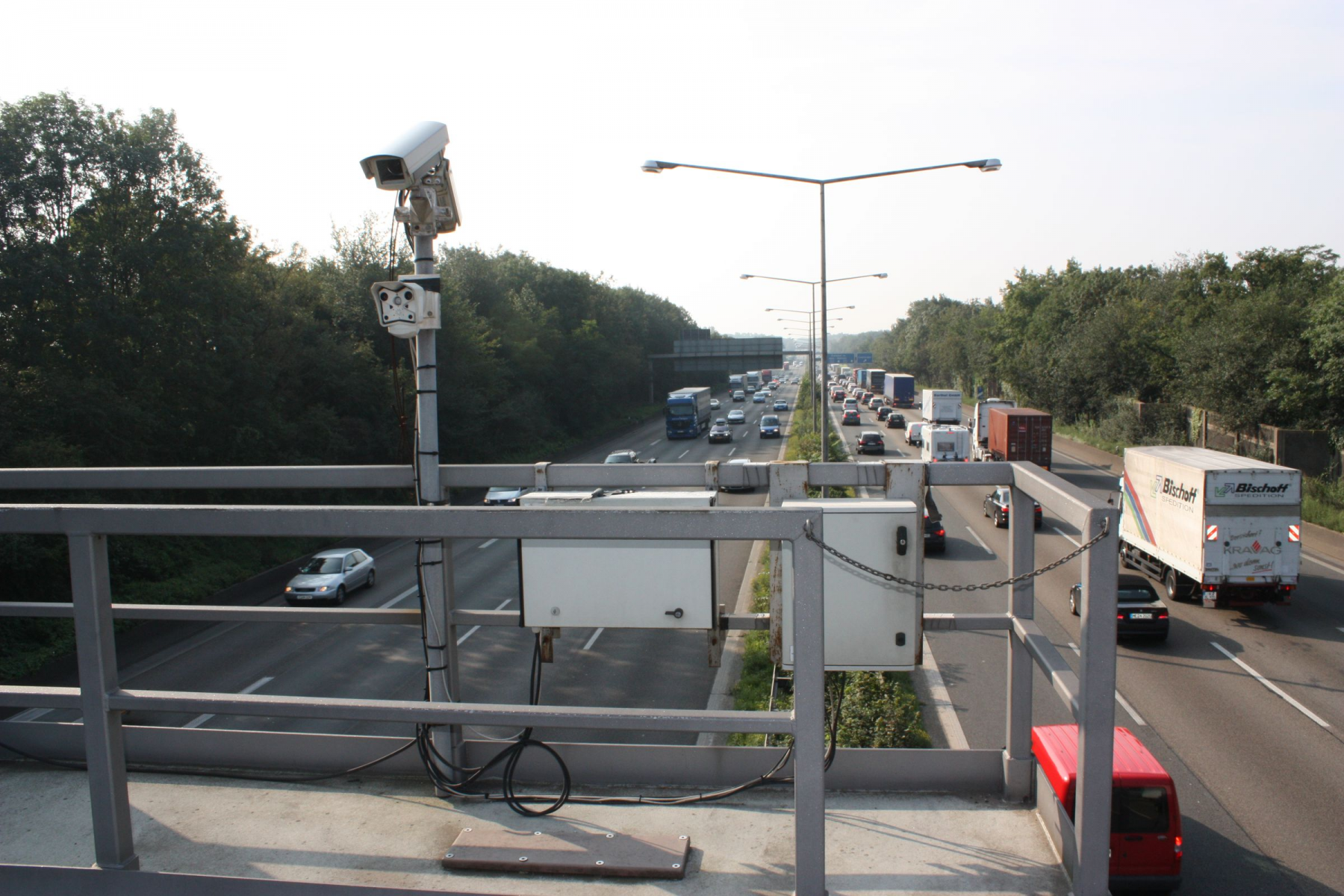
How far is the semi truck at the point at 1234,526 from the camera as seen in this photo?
19672 millimetres

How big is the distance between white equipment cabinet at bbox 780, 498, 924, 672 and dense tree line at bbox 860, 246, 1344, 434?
3406 cm

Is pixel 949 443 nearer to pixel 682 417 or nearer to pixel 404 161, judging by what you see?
pixel 682 417

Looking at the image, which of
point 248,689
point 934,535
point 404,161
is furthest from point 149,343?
point 404,161

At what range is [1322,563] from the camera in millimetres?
25859

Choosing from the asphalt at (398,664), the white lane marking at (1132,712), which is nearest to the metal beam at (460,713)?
the asphalt at (398,664)

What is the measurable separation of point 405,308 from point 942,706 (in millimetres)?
12724

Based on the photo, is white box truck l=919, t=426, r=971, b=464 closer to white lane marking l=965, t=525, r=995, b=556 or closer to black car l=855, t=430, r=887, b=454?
white lane marking l=965, t=525, r=995, b=556

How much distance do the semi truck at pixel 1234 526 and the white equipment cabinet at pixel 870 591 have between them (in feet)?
57.2

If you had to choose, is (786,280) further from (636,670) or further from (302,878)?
(302,878)

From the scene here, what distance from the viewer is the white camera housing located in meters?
5.70

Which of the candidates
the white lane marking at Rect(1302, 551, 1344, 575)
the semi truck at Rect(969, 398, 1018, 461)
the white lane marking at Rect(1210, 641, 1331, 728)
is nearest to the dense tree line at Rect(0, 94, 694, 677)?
the white lane marking at Rect(1210, 641, 1331, 728)

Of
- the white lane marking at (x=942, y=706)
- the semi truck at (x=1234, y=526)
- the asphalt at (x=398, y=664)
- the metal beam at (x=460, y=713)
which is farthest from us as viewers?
the semi truck at (x=1234, y=526)

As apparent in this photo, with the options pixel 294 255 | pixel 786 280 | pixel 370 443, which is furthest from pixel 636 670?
pixel 294 255

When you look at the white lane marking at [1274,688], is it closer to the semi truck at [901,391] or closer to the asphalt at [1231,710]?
the asphalt at [1231,710]
